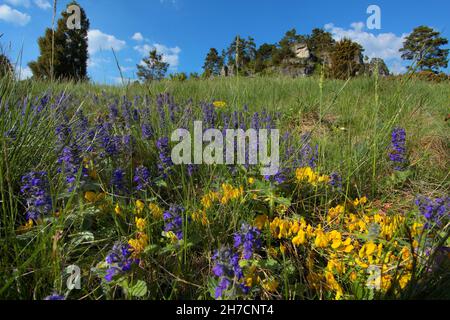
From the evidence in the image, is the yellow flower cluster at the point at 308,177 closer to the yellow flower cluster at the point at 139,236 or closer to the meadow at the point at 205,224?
the meadow at the point at 205,224

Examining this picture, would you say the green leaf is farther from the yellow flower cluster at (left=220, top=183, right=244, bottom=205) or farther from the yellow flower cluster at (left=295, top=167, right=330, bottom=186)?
the yellow flower cluster at (left=295, top=167, right=330, bottom=186)

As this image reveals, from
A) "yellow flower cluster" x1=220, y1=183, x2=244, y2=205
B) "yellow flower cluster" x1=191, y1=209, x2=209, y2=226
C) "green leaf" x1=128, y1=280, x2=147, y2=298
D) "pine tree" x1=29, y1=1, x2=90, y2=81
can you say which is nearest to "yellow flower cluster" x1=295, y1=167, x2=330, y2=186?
"yellow flower cluster" x1=220, y1=183, x2=244, y2=205

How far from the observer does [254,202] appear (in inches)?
63.9

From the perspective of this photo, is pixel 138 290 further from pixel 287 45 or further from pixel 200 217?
pixel 287 45

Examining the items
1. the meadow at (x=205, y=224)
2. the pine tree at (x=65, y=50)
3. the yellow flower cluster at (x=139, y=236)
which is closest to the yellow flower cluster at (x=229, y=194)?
the meadow at (x=205, y=224)

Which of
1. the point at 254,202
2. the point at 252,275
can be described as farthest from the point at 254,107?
the point at 252,275

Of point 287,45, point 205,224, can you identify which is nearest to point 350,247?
point 205,224

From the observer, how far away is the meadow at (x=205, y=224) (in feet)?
3.49

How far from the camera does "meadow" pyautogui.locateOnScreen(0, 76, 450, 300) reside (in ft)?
3.49

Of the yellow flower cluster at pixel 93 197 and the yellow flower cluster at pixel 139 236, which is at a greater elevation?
the yellow flower cluster at pixel 93 197

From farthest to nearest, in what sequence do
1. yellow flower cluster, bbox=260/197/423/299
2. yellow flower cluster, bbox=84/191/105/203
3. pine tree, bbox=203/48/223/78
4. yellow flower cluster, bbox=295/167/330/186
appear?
1. pine tree, bbox=203/48/223/78
2. yellow flower cluster, bbox=295/167/330/186
3. yellow flower cluster, bbox=84/191/105/203
4. yellow flower cluster, bbox=260/197/423/299

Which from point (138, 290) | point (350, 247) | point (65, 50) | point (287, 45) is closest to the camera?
point (138, 290)

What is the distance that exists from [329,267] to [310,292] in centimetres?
14

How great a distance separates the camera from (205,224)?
1.42 metres
